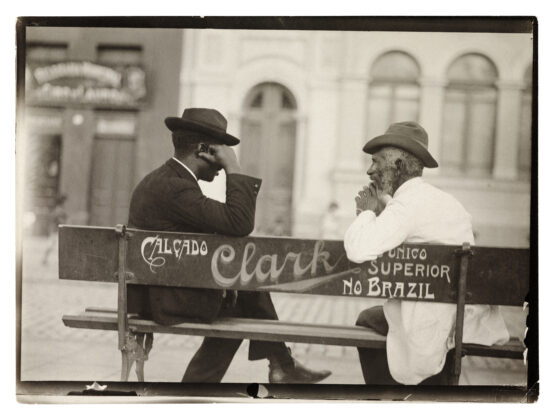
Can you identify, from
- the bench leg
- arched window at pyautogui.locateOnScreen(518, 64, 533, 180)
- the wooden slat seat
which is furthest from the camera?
arched window at pyautogui.locateOnScreen(518, 64, 533, 180)

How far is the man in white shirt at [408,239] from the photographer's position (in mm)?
3756

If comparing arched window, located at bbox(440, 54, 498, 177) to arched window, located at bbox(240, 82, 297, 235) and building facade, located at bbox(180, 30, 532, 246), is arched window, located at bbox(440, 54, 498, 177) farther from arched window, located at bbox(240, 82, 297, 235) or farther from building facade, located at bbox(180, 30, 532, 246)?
arched window, located at bbox(240, 82, 297, 235)

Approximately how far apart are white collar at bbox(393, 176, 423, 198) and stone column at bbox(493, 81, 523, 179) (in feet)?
1.78

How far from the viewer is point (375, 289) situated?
12.2 ft

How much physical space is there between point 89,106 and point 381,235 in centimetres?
204

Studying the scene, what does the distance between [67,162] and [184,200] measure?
950 mm

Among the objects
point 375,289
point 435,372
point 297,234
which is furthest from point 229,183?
point 435,372

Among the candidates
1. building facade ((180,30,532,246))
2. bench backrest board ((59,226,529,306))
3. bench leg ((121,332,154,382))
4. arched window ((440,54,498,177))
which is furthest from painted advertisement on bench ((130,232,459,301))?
arched window ((440,54,498,177))

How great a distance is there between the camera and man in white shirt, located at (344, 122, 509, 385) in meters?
3.76

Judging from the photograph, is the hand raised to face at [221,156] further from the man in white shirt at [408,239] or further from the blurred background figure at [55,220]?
the blurred background figure at [55,220]

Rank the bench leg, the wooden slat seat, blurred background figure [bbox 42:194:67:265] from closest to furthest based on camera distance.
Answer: the wooden slat seat < the bench leg < blurred background figure [bbox 42:194:67:265]

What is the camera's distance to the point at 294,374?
3.99 meters

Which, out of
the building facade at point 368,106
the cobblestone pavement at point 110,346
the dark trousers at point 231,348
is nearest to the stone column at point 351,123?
the building facade at point 368,106

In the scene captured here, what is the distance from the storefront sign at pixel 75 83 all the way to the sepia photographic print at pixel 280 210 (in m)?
0.01
